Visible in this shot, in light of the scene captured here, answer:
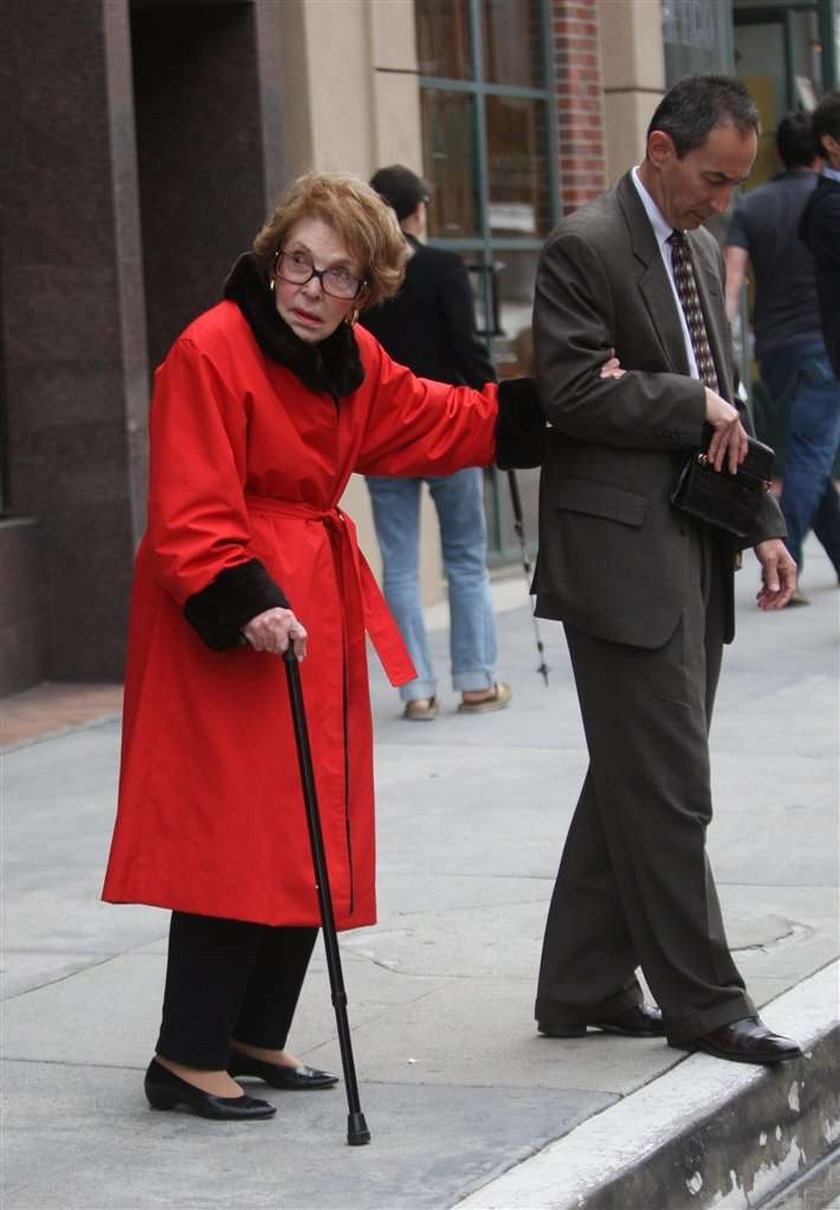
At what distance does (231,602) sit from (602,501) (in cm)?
83

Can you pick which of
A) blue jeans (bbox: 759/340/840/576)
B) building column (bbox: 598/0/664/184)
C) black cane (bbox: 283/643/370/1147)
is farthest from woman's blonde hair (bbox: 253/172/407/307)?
building column (bbox: 598/0/664/184)

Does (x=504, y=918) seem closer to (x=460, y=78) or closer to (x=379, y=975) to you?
(x=379, y=975)

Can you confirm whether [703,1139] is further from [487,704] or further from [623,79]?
[623,79]

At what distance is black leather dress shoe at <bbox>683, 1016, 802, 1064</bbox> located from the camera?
15.4 feet

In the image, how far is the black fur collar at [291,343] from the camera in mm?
4473

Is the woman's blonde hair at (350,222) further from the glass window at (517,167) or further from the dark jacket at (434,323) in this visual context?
the glass window at (517,167)

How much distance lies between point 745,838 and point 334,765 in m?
2.68

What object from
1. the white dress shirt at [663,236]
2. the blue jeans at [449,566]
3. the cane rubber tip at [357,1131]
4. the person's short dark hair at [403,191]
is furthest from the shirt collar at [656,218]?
the blue jeans at [449,566]

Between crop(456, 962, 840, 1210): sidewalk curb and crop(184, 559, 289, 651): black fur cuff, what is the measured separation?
1090mm

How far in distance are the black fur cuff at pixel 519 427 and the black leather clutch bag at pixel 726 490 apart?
326mm

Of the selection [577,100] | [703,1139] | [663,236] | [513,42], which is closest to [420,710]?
[663,236]

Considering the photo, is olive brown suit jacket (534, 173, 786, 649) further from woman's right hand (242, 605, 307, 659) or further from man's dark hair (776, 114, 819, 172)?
man's dark hair (776, 114, 819, 172)

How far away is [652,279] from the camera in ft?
15.4

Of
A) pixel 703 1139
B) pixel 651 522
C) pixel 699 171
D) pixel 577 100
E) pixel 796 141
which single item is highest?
pixel 577 100
